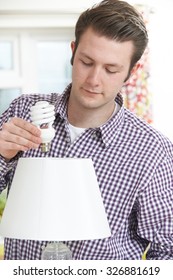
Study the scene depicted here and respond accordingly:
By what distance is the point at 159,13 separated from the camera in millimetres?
4961

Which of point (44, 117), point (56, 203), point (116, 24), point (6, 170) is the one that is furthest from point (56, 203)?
point (116, 24)

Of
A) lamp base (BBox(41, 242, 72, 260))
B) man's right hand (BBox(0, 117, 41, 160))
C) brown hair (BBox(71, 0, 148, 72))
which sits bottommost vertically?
lamp base (BBox(41, 242, 72, 260))

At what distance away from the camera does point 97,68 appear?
1.42 m

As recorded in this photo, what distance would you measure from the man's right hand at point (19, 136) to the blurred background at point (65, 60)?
364 cm

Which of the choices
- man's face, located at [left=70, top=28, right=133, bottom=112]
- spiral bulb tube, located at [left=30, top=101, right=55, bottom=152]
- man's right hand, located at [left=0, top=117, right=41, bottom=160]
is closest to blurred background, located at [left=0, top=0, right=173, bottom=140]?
man's face, located at [left=70, top=28, right=133, bottom=112]

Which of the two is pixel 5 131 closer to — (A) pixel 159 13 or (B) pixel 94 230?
(B) pixel 94 230

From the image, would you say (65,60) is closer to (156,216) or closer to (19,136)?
(156,216)

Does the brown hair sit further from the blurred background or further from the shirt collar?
the blurred background

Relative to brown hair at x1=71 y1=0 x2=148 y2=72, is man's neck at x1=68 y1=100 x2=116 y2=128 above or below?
below

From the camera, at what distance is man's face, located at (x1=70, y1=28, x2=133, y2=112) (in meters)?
1.41

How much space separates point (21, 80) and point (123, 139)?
137 inches

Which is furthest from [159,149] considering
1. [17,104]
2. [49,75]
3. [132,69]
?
[49,75]

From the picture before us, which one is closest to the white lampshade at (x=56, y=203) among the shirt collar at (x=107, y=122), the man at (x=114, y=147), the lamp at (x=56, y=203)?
the lamp at (x=56, y=203)

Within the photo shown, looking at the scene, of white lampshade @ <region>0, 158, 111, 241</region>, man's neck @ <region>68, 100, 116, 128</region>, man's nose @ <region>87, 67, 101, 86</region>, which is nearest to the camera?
white lampshade @ <region>0, 158, 111, 241</region>
